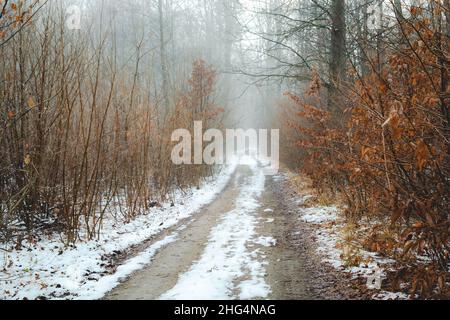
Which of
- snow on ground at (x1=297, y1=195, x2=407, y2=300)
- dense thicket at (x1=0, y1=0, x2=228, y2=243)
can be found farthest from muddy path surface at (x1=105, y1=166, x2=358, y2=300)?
dense thicket at (x1=0, y1=0, x2=228, y2=243)

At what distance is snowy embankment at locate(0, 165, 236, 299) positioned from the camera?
456 centimetres

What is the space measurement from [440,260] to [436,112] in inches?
59.3

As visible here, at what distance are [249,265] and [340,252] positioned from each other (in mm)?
1394

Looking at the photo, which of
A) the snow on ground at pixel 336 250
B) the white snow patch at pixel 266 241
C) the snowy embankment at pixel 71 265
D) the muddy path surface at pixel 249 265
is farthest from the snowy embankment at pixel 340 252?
the snowy embankment at pixel 71 265

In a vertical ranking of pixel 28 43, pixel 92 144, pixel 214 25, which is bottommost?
pixel 92 144

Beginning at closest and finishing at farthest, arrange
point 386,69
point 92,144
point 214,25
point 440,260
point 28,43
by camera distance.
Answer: point 440,260 < point 386,69 < point 28,43 < point 92,144 < point 214,25

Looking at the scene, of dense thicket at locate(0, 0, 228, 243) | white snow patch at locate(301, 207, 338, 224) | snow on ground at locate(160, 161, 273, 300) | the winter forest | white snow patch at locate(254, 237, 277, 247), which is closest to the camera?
the winter forest

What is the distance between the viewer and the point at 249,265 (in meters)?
5.33

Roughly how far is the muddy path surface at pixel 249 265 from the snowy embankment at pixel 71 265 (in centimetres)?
26

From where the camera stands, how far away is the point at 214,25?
31.8 meters

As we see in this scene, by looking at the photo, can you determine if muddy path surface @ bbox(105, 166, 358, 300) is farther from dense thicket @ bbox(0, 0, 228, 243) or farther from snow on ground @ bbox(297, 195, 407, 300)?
dense thicket @ bbox(0, 0, 228, 243)

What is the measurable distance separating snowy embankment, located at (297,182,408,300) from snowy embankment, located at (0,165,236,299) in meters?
2.72
